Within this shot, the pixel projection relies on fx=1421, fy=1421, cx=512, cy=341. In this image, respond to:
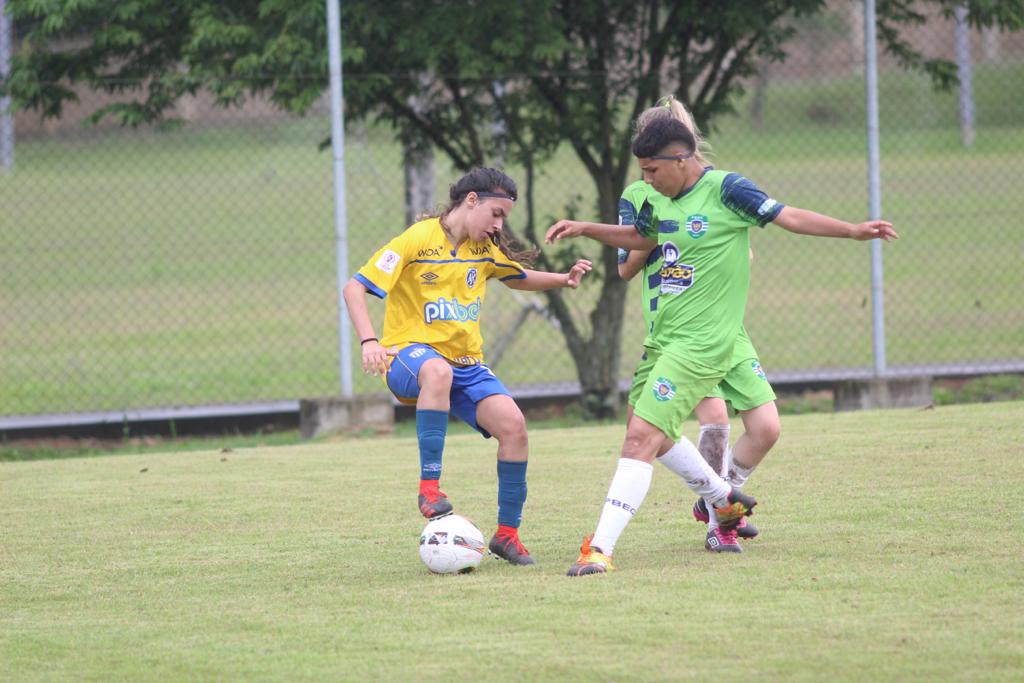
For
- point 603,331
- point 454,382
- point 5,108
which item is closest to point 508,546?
point 454,382

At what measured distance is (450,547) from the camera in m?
5.59

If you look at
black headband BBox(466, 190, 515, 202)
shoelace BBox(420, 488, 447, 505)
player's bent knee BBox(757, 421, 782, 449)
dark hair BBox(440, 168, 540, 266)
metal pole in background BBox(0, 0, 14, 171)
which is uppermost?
metal pole in background BBox(0, 0, 14, 171)

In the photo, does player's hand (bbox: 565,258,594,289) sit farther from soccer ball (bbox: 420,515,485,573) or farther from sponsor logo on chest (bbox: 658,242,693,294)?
soccer ball (bbox: 420,515,485,573)

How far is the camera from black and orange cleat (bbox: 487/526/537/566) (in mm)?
5812

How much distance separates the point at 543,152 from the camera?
12289 millimetres

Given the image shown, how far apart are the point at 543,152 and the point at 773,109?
444 centimetres

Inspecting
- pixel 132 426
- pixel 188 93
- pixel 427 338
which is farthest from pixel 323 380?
pixel 427 338

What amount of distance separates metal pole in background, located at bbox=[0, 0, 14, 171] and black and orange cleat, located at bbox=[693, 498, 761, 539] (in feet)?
24.9

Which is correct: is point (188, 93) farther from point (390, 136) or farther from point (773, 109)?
point (773, 109)

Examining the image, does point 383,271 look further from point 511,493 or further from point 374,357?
point 511,493

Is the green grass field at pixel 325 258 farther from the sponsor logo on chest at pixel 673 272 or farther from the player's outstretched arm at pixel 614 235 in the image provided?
the sponsor logo on chest at pixel 673 272

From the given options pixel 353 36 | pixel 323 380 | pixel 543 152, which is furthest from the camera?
pixel 323 380

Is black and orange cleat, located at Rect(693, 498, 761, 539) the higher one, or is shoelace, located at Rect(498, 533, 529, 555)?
black and orange cleat, located at Rect(693, 498, 761, 539)

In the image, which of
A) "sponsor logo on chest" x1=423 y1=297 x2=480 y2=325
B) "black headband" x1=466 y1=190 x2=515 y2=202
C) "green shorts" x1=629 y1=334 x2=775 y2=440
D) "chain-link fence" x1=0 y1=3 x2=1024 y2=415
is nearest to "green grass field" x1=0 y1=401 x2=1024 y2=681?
"green shorts" x1=629 y1=334 x2=775 y2=440
